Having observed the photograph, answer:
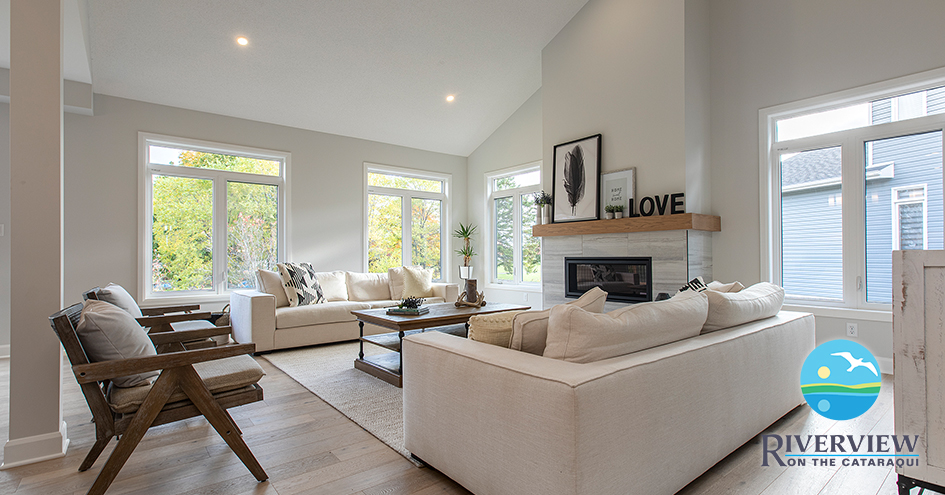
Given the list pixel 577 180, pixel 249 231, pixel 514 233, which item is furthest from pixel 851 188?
pixel 249 231

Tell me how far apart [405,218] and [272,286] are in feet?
8.81

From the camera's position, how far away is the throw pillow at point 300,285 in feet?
16.0

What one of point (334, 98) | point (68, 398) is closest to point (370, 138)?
point (334, 98)

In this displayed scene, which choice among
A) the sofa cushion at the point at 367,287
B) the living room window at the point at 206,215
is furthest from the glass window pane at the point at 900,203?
the living room window at the point at 206,215

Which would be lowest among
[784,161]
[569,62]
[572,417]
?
[572,417]

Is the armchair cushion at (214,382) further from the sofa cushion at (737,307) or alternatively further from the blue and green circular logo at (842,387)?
the blue and green circular logo at (842,387)

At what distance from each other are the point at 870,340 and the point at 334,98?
5.95 meters

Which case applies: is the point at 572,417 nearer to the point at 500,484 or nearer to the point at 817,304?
the point at 500,484

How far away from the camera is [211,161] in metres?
5.44

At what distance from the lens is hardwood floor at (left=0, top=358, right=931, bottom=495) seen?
1.87m

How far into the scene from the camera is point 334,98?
18.2 feet

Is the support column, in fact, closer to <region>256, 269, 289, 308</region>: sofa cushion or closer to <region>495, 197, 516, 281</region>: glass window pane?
<region>256, 269, 289, 308</region>: sofa cushion

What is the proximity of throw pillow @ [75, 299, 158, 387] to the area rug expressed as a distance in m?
1.18

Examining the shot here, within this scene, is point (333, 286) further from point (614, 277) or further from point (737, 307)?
point (737, 307)
